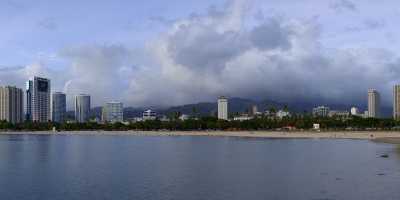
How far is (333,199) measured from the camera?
37188 millimetres

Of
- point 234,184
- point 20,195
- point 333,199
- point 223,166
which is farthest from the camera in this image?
point 223,166

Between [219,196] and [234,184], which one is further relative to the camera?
[234,184]

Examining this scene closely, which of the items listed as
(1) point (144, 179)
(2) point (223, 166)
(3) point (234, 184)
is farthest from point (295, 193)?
(2) point (223, 166)

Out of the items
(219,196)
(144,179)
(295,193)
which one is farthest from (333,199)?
(144,179)

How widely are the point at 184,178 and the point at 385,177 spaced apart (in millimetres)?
18123

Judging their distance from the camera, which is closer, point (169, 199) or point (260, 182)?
point (169, 199)

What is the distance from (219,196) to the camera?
3928cm

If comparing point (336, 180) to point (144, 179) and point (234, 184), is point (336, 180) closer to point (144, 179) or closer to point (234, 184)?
point (234, 184)

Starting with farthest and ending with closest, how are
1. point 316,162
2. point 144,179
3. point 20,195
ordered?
point 316,162 → point 144,179 → point 20,195

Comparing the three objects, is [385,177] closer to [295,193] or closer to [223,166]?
[295,193]

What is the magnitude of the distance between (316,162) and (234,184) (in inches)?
1005

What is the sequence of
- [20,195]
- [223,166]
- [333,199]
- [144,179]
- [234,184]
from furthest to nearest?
[223,166], [144,179], [234,184], [20,195], [333,199]

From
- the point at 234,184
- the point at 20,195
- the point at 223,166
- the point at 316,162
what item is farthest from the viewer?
the point at 316,162

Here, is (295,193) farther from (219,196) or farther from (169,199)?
(169,199)
